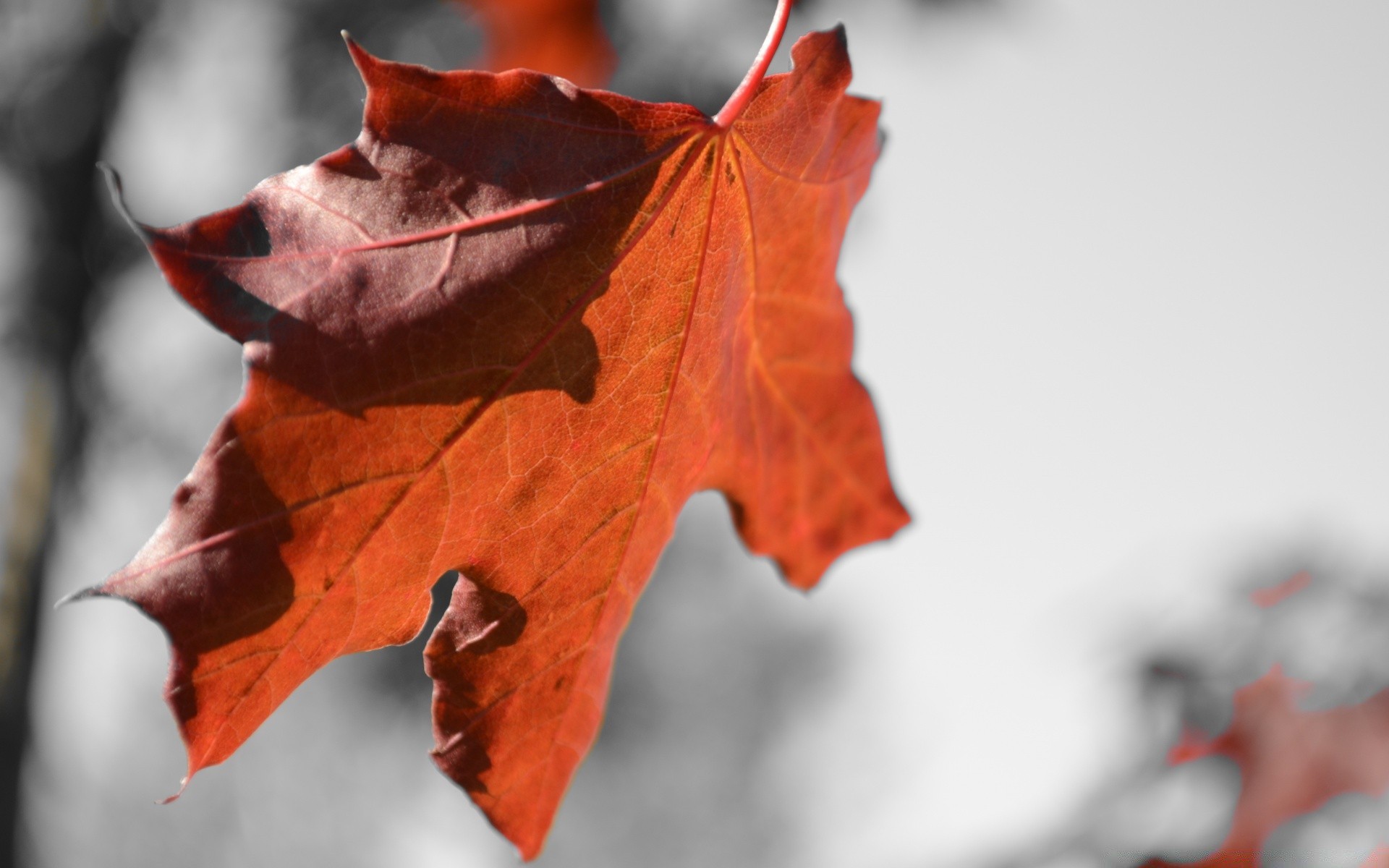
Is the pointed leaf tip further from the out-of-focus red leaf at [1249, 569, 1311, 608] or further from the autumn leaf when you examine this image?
the out-of-focus red leaf at [1249, 569, 1311, 608]

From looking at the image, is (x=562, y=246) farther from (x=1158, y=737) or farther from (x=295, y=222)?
(x=1158, y=737)

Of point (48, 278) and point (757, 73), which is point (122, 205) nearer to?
point (757, 73)

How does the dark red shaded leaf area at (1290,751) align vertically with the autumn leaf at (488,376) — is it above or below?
below

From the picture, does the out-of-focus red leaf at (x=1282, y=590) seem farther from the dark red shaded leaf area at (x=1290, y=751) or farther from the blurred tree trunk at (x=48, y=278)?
the blurred tree trunk at (x=48, y=278)

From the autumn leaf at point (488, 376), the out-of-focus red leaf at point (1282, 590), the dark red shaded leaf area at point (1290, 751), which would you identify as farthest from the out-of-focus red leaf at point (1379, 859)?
the autumn leaf at point (488, 376)

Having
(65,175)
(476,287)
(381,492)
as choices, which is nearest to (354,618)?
(381,492)

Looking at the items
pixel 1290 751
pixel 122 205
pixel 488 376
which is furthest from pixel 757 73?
pixel 1290 751
